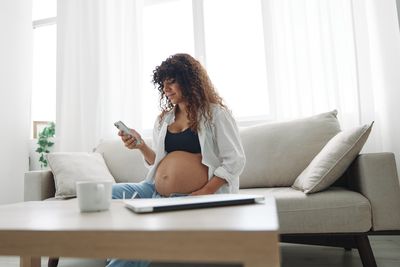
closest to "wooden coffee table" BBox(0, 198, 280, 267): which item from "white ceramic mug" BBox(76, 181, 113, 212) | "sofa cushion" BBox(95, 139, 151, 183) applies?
"white ceramic mug" BBox(76, 181, 113, 212)

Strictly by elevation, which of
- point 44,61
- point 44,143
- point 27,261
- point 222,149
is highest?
point 44,61

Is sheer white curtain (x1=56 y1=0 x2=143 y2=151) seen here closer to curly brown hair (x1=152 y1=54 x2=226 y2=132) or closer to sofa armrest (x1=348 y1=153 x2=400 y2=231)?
curly brown hair (x1=152 y1=54 x2=226 y2=132)

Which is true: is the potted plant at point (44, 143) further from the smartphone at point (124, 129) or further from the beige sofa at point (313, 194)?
the smartphone at point (124, 129)

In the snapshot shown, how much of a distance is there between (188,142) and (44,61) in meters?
2.63

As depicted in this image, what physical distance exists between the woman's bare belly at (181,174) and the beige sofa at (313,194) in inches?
16.9

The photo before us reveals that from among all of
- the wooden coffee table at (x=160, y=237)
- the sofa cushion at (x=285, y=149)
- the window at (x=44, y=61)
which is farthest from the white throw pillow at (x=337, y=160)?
the window at (x=44, y=61)

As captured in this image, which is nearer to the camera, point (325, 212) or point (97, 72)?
point (325, 212)

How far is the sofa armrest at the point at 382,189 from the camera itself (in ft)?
4.35

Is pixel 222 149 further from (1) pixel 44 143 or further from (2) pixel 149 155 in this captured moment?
(1) pixel 44 143

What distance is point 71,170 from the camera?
182cm

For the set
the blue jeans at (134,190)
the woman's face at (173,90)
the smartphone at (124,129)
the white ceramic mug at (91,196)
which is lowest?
the blue jeans at (134,190)

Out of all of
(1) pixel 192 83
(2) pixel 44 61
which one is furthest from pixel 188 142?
(2) pixel 44 61

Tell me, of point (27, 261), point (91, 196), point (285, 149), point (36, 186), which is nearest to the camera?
point (91, 196)

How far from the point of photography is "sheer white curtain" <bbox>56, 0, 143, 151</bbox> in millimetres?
2680
